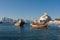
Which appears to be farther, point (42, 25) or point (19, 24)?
point (19, 24)

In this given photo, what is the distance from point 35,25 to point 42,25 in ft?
14.6

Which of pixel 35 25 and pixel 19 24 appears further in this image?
pixel 19 24

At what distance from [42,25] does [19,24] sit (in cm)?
2631

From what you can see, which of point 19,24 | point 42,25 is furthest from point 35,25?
point 19,24

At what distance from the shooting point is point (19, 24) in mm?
128375

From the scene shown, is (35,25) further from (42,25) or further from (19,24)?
(19,24)

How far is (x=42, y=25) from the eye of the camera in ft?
352

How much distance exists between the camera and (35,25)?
355 ft

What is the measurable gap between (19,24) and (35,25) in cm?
2321
